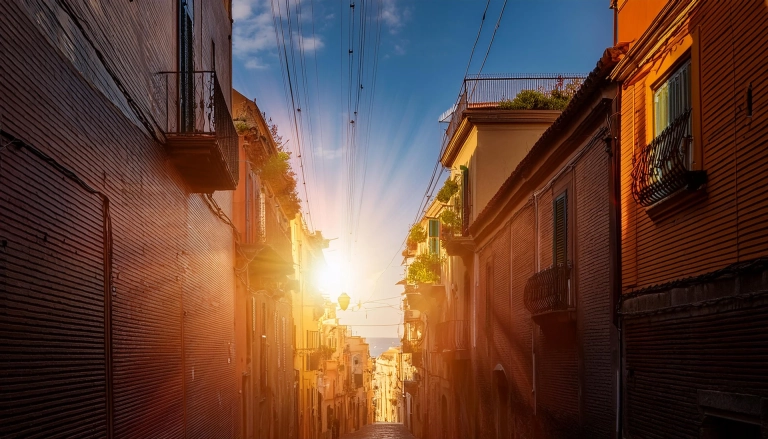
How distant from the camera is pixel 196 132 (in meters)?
11.3

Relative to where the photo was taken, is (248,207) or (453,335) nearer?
(248,207)

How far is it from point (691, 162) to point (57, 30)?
5.95 meters

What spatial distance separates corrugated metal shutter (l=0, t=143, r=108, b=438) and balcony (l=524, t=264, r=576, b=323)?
719 cm

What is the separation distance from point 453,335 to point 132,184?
58.8 feet

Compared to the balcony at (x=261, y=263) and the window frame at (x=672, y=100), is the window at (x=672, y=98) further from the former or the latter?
the balcony at (x=261, y=263)

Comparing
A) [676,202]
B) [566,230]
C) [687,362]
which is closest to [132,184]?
[676,202]

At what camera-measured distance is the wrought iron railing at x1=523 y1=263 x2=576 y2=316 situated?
42.2 feet

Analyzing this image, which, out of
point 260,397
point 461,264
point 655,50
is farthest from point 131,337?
point 461,264

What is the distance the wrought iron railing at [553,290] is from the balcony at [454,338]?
11.4 metres

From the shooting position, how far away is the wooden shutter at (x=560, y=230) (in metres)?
13.4

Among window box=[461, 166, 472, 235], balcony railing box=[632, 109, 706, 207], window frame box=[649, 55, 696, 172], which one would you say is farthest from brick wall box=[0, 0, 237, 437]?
window box=[461, 166, 472, 235]

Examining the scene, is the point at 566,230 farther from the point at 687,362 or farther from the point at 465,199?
the point at 465,199

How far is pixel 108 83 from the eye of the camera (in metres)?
8.43

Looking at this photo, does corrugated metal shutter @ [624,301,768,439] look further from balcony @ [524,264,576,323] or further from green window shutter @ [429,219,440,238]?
green window shutter @ [429,219,440,238]
